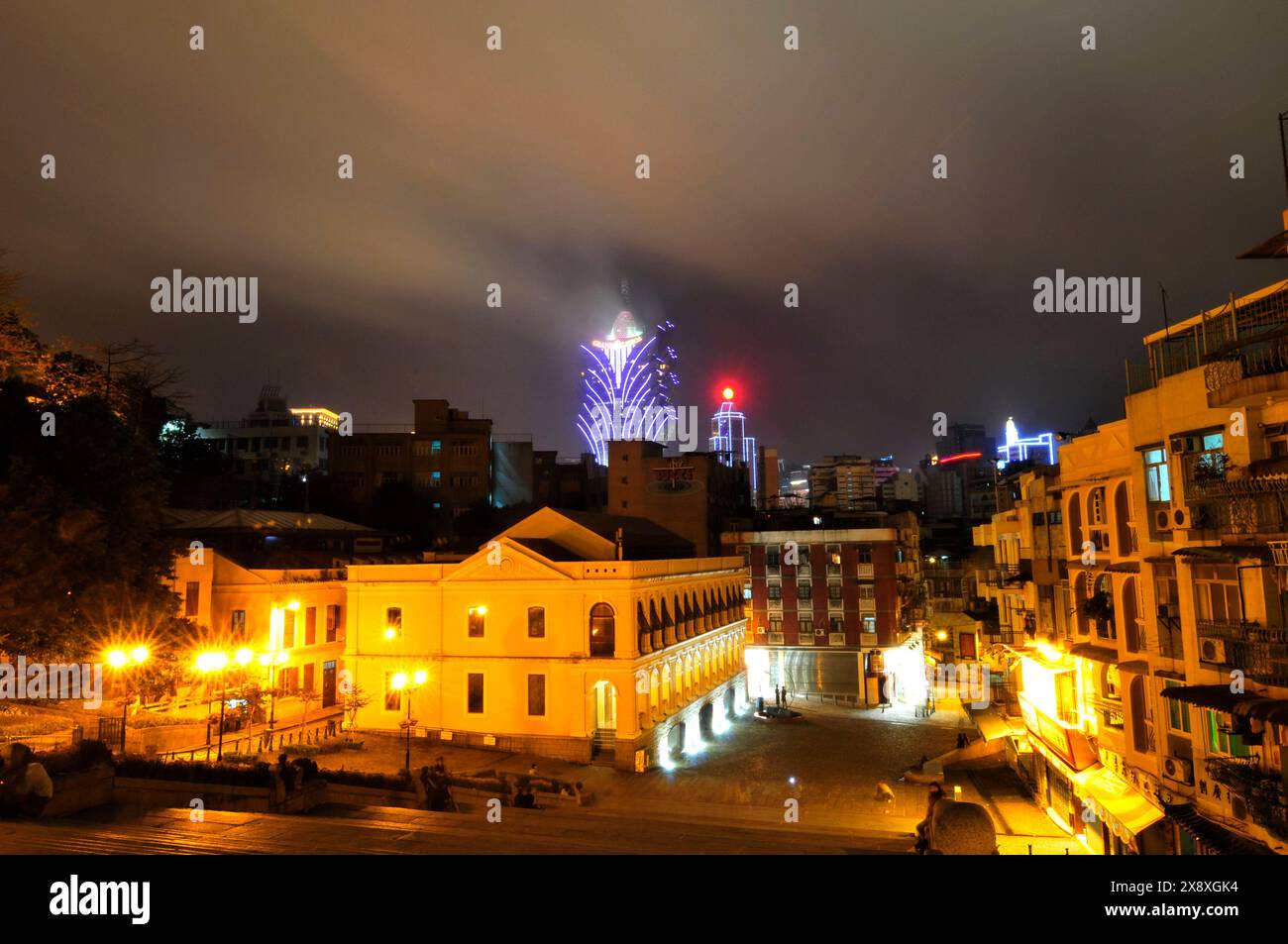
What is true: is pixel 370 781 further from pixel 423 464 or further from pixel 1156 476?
pixel 423 464

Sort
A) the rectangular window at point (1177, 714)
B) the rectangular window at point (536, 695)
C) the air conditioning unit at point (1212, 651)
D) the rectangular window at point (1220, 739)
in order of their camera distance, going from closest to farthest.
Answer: the rectangular window at point (1220, 739), the air conditioning unit at point (1212, 651), the rectangular window at point (1177, 714), the rectangular window at point (536, 695)

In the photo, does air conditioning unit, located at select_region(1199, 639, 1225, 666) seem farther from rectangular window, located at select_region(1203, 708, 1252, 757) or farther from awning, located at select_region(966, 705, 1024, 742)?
awning, located at select_region(966, 705, 1024, 742)

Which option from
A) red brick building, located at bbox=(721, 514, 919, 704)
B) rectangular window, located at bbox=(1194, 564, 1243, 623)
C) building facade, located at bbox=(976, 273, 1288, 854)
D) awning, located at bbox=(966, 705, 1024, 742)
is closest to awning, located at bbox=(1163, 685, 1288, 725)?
building facade, located at bbox=(976, 273, 1288, 854)

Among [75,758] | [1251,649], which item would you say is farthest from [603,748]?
[1251,649]

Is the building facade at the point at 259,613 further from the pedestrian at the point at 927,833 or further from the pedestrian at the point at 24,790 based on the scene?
the pedestrian at the point at 927,833

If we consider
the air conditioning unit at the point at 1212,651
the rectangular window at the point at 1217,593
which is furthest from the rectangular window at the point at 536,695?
the rectangular window at the point at 1217,593

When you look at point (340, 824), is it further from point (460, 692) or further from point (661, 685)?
point (661, 685)
